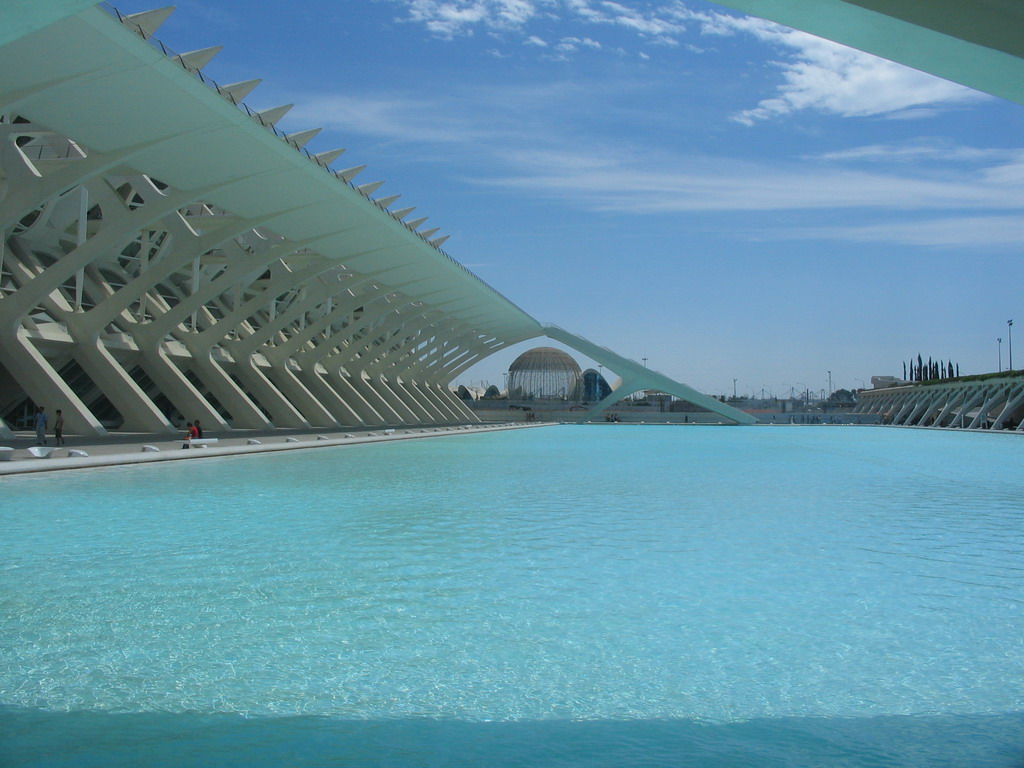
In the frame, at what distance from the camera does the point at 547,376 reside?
74.5 m

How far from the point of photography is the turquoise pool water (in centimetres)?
307

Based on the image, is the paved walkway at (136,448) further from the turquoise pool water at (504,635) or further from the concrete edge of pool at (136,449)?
the turquoise pool water at (504,635)

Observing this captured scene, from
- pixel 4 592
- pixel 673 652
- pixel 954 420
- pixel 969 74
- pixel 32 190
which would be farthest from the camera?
pixel 954 420

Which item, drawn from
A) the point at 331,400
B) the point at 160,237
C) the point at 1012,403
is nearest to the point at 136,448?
the point at 160,237

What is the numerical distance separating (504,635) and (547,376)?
230 feet

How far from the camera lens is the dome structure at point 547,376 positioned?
244 feet

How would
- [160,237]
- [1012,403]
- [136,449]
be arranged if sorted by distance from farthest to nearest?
[1012,403]
[160,237]
[136,449]

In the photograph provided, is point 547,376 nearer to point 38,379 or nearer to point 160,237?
point 160,237

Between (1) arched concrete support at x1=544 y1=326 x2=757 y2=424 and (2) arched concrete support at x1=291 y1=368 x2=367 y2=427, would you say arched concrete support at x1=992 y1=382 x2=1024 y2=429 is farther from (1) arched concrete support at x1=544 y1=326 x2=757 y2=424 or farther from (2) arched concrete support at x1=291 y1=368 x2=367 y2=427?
(2) arched concrete support at x1=291 y1=368 x2=367 y2=427

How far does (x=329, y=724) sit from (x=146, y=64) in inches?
440

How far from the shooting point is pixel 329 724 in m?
3.20

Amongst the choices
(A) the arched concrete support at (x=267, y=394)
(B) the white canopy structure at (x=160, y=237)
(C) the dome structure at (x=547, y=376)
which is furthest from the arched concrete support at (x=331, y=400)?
(C) the dome structure at (x=547, y=376)

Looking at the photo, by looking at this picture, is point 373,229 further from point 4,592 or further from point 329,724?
point 329,724

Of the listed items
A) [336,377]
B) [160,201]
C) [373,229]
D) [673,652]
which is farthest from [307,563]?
[336,377]
